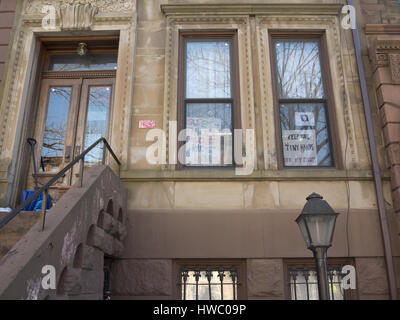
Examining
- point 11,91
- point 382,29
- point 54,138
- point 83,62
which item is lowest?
point 54,138

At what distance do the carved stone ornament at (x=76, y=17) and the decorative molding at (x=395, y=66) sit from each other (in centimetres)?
557

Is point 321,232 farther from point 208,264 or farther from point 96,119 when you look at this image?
point 96,119

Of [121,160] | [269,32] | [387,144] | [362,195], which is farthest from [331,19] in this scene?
[121,160]

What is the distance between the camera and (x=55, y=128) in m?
6.94

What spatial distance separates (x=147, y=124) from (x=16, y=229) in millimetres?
2873

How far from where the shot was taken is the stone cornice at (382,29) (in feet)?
21.3

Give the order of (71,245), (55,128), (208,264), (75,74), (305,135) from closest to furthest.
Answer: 1. (71,245)
2. (208,264)
3. (305,135)
4. (55,128)
5. (75,74)

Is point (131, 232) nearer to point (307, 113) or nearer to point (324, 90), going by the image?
point (307, 113)

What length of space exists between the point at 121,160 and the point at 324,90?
3.95 m

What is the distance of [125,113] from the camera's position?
6297mm

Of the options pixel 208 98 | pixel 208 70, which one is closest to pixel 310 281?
pixel 208 98

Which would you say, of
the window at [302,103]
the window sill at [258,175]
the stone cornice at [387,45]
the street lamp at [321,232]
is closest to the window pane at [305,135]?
the window at [302,103]

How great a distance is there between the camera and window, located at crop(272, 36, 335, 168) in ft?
20.5

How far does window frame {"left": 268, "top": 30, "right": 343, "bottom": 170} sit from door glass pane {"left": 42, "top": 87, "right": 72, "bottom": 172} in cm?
407
